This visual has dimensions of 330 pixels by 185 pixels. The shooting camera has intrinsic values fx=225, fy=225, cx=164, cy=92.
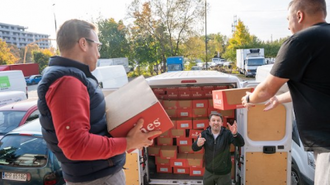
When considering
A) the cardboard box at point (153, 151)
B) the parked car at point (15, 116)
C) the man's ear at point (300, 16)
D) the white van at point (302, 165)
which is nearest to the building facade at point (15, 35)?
the parked car at point (15, 116)

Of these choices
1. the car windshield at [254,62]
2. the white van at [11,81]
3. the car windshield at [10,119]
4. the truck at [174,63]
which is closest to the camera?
the car windshield at [10,119]

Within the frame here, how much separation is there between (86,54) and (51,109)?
488mm

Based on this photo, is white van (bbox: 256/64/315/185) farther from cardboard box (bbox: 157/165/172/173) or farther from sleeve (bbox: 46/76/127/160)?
sleeve (bbox: 46/76/127/160)

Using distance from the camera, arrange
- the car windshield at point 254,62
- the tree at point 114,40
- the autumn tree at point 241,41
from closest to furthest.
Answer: the car windshield at point 254,62 → the tree at point 114,40 → the autumn tree at point 241,41

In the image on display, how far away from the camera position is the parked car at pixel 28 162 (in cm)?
372

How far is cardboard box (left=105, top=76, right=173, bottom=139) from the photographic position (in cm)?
154

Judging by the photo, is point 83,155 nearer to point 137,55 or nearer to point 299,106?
point 299,106

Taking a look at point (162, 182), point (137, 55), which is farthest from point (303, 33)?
point (137, 55)

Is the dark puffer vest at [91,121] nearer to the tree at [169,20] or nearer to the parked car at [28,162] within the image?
the parked car at [28,162]

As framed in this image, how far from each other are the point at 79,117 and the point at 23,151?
354 cm

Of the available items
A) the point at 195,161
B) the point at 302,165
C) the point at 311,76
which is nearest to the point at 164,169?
the point at 195,161

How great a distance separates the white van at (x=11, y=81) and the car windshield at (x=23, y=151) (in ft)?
33.8

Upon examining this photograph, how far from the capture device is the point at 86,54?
1608 mm

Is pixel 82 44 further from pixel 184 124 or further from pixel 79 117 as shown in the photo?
pixel 184 124
